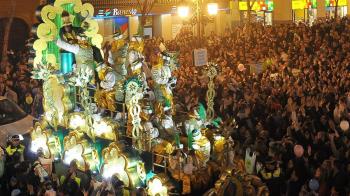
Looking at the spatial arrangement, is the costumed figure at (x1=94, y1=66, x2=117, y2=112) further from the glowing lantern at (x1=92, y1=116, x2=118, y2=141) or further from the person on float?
the glowing lantern at (x1=92, y1=116, x2=118, y2=141)

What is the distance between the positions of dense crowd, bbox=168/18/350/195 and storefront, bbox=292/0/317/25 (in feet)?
54.6

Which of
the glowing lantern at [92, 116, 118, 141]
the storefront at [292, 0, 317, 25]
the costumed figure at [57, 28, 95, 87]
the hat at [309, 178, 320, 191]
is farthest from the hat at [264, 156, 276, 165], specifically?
the storefront at [292, 0, 317, 25]

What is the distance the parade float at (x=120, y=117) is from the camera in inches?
368

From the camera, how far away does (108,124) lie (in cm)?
1055

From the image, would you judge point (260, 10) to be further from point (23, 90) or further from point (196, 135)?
point (196, 135)

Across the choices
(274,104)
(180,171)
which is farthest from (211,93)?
(274,104)

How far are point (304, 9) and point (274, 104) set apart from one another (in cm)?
2985

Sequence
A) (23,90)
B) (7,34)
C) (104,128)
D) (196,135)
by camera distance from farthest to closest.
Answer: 1. (7,34)
2. (23,90)
3. (104,128)
4. (196,135)

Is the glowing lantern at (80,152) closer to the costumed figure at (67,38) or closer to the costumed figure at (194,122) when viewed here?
the costumed figure at (67,38)

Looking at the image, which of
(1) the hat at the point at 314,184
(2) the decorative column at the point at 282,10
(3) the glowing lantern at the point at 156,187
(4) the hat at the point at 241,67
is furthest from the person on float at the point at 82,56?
(2) the decorative column at the point at 282,10

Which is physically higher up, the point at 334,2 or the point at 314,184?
the point at 334,2

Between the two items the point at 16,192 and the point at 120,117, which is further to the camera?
the point at 120,117

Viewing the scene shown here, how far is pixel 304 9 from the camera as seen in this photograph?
42.8 metres

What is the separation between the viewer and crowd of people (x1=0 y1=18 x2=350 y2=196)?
33.0ft
